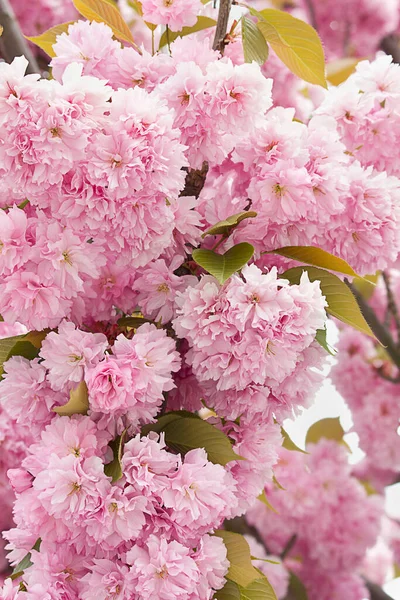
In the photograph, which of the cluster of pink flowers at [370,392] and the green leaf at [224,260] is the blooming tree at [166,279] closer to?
the green leaf at [224,260]

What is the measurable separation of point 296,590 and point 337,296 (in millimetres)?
1360

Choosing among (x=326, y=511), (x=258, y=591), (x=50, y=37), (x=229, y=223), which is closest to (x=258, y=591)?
(x=258, y=591)

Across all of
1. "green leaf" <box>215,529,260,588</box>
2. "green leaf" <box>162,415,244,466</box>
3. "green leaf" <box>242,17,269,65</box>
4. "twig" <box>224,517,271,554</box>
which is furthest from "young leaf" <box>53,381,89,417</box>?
"twig" <box>224,517,271,554</box>

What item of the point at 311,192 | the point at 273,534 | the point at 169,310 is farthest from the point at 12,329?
the point at 273,534

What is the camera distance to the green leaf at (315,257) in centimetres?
82

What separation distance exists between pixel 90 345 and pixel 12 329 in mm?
633

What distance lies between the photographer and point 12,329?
1377 millimetres

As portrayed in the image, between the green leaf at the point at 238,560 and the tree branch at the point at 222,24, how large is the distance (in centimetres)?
54

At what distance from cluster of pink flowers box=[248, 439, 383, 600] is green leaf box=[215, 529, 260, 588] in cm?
119

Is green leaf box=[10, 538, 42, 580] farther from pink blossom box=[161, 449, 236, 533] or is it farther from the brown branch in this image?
the brown branch

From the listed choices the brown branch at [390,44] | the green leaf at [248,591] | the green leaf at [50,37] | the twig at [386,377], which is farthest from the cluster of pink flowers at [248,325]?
the brown branch at [390,44]

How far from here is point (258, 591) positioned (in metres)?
0.84

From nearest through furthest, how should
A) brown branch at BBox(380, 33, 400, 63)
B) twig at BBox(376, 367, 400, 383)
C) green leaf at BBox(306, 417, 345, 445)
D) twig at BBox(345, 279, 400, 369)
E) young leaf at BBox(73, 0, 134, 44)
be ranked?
young leaf at BBox(73, 0, 134, 44), twig at BBox(345, 279, 400, 369), twig at BBox(376, 367, 400, 383), green leaf at BBox(306, 417, 345, 445), brown branch at BBox(380, 33, 400, 63)

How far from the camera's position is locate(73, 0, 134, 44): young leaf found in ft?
3.07
